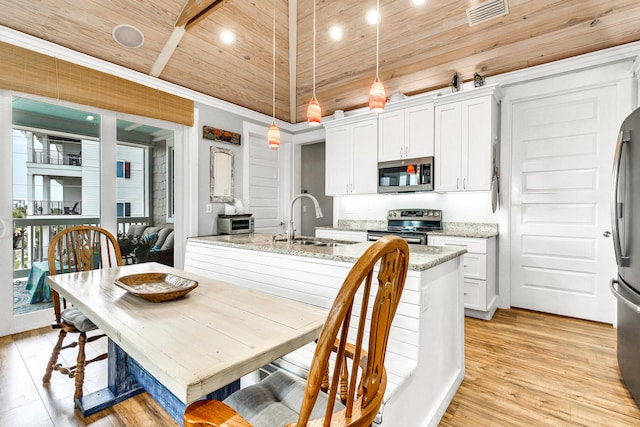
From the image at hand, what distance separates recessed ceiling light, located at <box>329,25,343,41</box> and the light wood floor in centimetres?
335

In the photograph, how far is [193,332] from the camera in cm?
110

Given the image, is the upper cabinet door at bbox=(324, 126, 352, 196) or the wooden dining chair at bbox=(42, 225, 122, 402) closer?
the wooden dining chair at bbox=(42, 225, 122, 402)

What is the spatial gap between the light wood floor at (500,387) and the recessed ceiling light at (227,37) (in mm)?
3195

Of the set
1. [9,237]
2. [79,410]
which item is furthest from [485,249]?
[9,237]

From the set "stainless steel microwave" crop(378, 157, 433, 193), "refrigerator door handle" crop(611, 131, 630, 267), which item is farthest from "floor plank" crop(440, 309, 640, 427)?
"stainless steel microwave" crop(378, 157, 433, 193)

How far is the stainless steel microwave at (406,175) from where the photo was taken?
12.4 feet

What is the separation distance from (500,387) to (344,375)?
5.31 ft

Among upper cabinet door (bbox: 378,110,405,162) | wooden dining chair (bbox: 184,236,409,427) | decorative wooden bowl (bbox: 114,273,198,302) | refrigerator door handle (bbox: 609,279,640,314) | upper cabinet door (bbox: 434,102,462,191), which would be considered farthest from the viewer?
upper cabinet door (bbox: 378,110,405,162)

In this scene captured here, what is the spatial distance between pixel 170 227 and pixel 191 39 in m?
2.11

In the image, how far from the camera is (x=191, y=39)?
3.27m

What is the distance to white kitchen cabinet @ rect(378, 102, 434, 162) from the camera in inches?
148

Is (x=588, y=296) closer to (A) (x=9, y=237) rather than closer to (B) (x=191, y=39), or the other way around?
(B) (x=191, y=39)

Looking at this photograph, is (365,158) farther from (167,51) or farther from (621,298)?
(621,298)

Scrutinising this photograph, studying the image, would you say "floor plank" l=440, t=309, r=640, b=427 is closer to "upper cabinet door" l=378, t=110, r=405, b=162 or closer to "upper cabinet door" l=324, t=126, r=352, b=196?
"upper cabinet door" l=378, t=110, r=405, b=162
